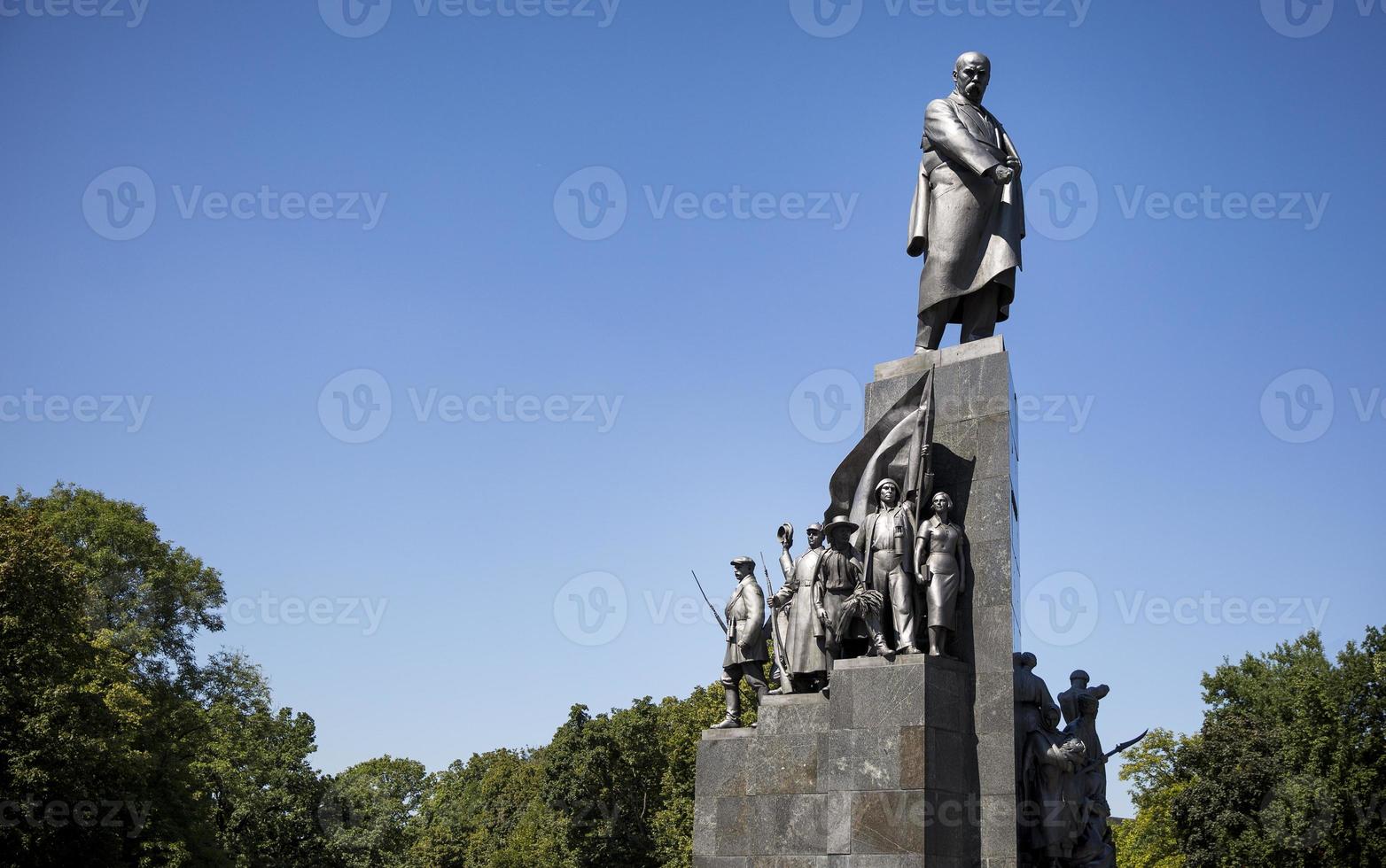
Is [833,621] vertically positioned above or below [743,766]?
above

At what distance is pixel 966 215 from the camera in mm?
16391

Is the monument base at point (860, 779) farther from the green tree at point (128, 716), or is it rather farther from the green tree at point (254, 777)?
the green tree at point (254, 777)

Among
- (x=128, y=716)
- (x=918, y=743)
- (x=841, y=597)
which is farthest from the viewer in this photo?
(x=128, y=716)

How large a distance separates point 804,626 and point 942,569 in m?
2.13

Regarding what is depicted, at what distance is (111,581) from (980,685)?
113 ft

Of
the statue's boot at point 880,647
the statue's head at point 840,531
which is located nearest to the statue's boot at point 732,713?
the statue's boot at point 880,647

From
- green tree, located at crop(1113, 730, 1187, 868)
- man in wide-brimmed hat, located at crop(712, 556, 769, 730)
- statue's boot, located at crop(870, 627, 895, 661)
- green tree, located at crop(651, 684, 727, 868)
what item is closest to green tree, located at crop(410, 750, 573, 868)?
green tree, located at crop(651, 684, 727, 868)

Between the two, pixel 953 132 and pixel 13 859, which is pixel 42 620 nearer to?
pixel 13 859

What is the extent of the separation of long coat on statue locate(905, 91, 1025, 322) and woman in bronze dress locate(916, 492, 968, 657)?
10.9ft

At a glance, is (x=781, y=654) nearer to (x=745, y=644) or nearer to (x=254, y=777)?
(x=745, y=644)

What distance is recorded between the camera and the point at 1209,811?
140ft

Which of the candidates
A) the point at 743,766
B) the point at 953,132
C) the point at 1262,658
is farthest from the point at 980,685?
the point at 1262,658

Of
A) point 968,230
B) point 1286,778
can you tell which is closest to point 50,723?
point 968,230

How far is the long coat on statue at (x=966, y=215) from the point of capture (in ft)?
53.3
